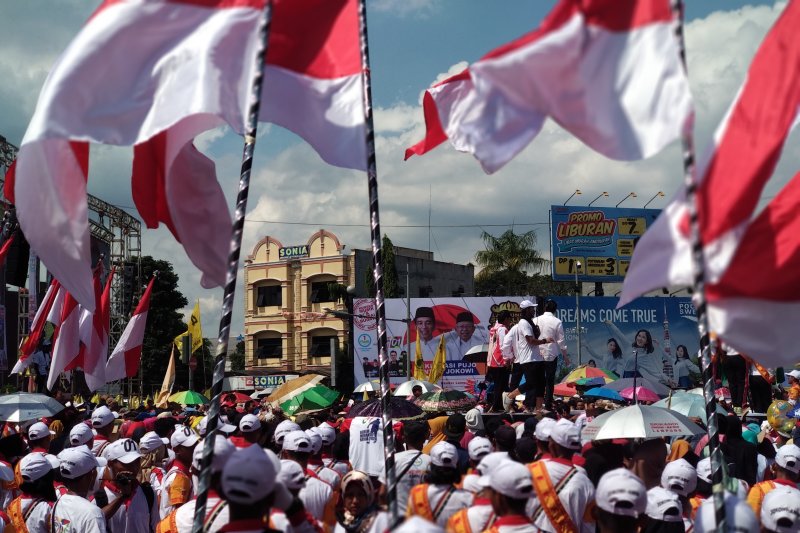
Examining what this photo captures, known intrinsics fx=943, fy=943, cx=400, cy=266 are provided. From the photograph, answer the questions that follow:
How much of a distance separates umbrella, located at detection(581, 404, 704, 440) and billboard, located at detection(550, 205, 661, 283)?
42437mm

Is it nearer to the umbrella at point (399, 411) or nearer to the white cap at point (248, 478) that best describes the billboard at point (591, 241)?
the umbrella at point (399, 411)

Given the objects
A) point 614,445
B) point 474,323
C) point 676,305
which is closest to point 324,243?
point 474,323

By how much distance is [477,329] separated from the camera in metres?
47.2

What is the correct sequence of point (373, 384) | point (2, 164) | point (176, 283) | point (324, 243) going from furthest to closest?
point (324, 243) < point (176, 283) < point (2, 164) < point (373, 384)

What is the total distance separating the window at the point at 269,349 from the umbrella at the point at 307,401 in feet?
159

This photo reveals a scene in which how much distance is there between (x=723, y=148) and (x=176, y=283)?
196ft

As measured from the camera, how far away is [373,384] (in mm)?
25094

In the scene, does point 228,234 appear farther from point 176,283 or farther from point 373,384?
point 176,283

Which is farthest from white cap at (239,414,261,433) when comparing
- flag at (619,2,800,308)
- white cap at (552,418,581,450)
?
flag at (619,2,800,308)

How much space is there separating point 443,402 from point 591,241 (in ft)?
126

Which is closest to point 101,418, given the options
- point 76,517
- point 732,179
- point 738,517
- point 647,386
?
point 76,517

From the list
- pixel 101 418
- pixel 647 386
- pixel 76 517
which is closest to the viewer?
pixel 76 517

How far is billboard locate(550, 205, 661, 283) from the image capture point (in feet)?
168

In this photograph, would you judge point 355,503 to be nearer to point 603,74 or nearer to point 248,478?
point 248,478
